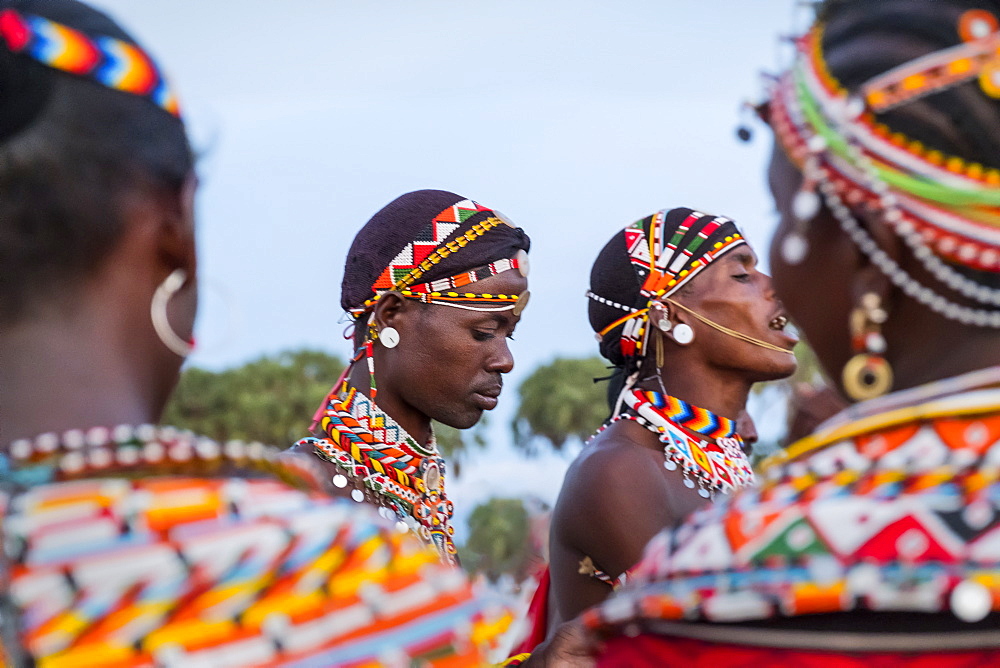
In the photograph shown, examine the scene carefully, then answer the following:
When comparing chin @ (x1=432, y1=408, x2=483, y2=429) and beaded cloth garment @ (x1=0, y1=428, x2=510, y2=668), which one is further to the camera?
chin @ (x1=432, y1=408, x2=483, y2=429)

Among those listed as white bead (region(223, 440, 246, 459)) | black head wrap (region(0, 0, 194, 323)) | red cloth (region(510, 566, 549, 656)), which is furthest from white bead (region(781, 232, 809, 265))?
red cloth (region(510, 566, 549, 656))

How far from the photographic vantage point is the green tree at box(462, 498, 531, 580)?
193 inches

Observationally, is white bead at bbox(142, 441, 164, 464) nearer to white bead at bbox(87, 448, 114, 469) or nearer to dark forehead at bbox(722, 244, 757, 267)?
white bead at bbox(87, 448, 114, 469)

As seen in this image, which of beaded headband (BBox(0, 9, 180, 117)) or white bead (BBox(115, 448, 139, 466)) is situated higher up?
beaded headband (BBox(0, 9, 180, 117))

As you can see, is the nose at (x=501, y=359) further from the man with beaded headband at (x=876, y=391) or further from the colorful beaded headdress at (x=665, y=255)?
the man with beaded headband at (x=876, y=391)

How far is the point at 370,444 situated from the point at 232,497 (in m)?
2.46

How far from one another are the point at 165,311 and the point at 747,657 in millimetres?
1135

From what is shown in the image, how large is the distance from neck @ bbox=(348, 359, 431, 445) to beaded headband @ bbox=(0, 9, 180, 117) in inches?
102

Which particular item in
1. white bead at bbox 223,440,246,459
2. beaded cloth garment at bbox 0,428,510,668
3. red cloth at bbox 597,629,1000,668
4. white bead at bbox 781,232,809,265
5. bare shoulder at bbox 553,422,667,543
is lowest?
bare shoulder at bbox 553,422,667,543

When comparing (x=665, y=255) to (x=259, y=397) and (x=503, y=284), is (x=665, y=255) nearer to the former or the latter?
(x=503, y=284)

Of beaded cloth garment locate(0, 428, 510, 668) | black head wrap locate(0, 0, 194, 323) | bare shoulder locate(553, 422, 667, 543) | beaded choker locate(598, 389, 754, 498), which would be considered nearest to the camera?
beaded cloth garment locate(0, 428, 510, 668)

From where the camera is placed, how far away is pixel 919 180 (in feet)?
6.58

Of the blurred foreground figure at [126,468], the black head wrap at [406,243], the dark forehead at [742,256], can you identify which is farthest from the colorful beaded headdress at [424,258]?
the blurred foreground figure at [126,468]

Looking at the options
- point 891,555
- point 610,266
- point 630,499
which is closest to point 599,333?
point 610,266
